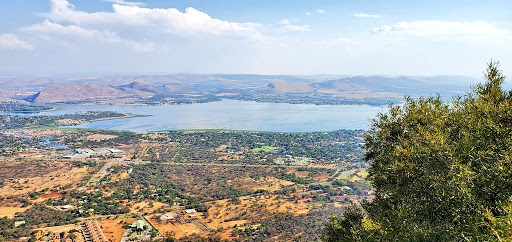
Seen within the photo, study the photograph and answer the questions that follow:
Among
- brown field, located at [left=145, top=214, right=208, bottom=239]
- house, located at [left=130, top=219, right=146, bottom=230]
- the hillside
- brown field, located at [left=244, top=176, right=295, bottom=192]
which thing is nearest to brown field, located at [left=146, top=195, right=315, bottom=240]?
brown field, located at [left=145, top=214, right=208, bottom=239]

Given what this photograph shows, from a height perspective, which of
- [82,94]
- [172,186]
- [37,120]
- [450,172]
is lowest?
[172,186]

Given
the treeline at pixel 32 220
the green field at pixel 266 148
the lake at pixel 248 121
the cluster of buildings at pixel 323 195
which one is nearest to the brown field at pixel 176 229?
the treeline at pixel 32 220

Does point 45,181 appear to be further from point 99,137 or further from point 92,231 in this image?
point 99,137

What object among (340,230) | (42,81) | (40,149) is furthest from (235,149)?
(42,81)

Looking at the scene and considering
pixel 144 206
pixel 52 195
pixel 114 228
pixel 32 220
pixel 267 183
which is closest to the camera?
pixel 114 228

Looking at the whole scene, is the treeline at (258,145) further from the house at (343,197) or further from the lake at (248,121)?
the house at (343,197)

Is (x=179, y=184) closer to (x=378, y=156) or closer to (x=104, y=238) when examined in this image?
(x=104, y=238)

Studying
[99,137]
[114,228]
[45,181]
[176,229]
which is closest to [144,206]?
[114,228]

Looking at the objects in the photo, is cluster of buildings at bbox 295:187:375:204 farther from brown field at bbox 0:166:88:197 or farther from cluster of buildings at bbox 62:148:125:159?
cluster of buildings at bbox 62:148:125:159
